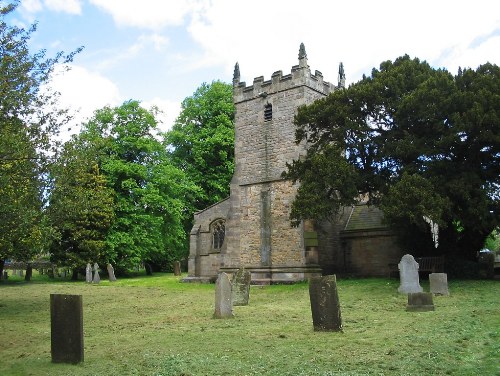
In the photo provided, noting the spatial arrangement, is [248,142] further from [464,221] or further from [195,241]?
[464,221]

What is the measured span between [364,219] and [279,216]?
4834 mm

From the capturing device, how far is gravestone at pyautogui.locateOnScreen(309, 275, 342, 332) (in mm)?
9555

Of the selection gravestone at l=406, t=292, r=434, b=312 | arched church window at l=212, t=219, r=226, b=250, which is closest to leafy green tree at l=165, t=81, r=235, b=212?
arched church window at l=212, t=219, r=226, b=250

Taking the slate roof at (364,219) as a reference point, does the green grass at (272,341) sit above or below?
below

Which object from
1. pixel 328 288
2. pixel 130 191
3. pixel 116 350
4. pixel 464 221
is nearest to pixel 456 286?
pixel 464 221

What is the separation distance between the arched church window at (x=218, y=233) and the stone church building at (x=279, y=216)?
1.87 m

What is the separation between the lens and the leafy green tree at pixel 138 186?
35812 millimetres

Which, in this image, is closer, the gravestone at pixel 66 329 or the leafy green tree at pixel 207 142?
the gravestone at pixel 66 329

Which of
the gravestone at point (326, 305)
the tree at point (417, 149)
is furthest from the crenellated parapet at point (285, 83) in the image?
the gravestone at point (326, 305)

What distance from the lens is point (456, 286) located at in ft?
59.6

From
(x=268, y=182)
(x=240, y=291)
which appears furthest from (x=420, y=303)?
(x=268, y=182)

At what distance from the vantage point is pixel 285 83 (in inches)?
1064

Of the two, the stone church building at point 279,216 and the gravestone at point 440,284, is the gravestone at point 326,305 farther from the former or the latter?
the stone church building at point 279,216

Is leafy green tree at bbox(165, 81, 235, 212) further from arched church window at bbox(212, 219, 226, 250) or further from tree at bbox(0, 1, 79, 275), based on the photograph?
tree at bbox(0, 1, 79, 275)
